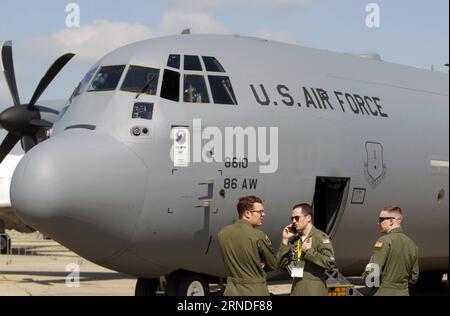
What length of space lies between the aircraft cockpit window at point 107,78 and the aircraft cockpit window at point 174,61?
2.55 feet

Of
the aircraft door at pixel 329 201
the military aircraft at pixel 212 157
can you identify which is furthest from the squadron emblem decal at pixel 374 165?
the aircraft door at pixel 329 201

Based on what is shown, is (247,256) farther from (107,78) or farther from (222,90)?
(107,78)

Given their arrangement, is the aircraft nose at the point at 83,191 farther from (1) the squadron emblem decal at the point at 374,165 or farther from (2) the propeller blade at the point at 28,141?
(2) the propeller blade at the point at 28,141

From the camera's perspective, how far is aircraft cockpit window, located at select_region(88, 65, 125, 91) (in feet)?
42.0

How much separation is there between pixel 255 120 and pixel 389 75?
14.4 ft

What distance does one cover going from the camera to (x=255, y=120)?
41.8ft

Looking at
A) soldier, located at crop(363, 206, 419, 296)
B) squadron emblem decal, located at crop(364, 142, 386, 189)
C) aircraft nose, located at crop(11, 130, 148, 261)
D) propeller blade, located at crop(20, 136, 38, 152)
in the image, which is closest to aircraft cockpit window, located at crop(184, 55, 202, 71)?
aircraft nose, located at crop(11, 130, 148, 261)

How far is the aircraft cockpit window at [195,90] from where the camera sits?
12.6 metres

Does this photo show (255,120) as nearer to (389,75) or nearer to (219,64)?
(219,64)

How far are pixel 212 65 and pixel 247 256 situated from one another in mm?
5258

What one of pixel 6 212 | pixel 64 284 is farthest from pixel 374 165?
→ pixel 6 212
